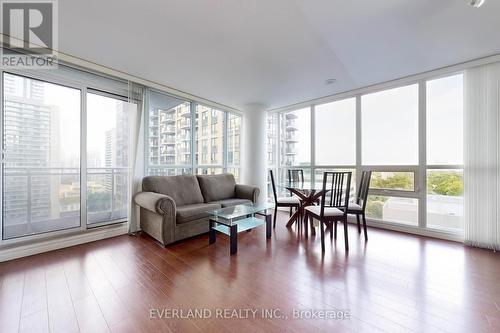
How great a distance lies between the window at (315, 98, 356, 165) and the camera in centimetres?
394

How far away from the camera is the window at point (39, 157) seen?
2.37 meters

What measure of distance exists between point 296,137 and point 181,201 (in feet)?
9.93

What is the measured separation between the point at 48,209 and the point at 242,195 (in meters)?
2.89

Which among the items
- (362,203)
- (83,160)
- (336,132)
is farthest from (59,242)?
(336,132)

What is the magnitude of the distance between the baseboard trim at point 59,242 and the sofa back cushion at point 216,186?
4.53 feet

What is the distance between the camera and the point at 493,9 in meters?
1.81

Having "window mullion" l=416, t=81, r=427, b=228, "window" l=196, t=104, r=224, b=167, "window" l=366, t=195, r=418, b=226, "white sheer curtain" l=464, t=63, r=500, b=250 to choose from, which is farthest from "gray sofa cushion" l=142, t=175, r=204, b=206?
"white sheer curtain" l=464, t=63, r=500, b=250

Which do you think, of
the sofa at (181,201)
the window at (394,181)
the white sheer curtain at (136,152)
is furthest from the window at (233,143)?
the window at (394,181)

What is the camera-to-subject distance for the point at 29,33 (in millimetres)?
2191

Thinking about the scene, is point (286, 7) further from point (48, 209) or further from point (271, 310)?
point (48, 209)

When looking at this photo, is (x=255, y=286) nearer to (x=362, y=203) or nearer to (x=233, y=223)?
(x=233, y=223)

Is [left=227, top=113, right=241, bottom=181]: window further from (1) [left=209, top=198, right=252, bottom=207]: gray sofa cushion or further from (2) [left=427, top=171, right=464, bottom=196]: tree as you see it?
(2) [left=427, top=171, right=464, bottom=196]: tree

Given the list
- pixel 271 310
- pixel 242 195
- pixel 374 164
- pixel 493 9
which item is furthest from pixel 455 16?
pixel 242 195

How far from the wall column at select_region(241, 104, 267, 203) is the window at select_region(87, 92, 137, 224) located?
2.36 metres
